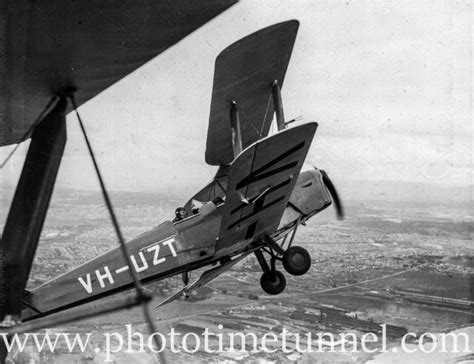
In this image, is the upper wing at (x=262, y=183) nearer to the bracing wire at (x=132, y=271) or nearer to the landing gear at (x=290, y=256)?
the landing gear at (x=290, y=256)

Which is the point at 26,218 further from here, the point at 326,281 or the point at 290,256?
the point at 326,281

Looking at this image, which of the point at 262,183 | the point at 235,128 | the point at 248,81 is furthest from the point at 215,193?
the point at 248,81

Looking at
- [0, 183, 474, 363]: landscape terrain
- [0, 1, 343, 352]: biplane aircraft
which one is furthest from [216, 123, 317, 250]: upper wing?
[0, 183, 474, 363]: landscape terrain

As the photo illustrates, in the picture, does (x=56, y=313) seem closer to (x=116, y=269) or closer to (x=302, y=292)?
(x=116, y=269)

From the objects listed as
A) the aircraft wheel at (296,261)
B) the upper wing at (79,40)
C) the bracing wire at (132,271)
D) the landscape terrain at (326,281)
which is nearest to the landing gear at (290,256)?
the aircraft wheel at (296,261)

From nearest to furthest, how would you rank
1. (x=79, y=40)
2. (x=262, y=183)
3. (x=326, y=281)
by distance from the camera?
1. (x=79, y=40)
2. (x=262, y=183)
3. (x=326, y=281)

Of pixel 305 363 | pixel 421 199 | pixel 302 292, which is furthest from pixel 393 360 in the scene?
pixel 421 199
